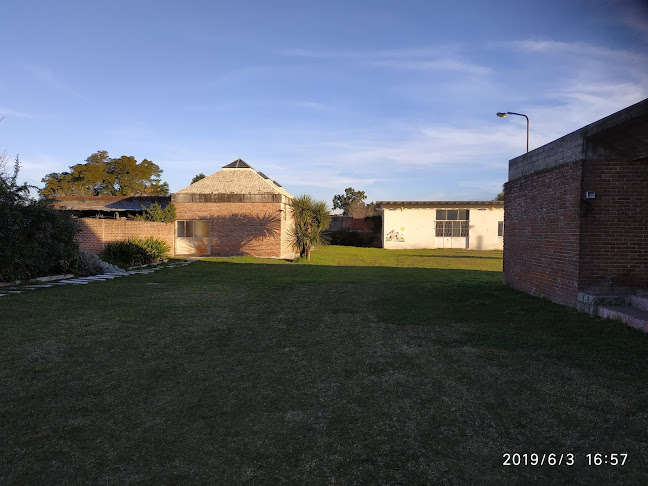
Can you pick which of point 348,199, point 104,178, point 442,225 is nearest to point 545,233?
point 442,225

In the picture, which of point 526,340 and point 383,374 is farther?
point 526,340

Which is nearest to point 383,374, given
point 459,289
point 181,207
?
point 459,289

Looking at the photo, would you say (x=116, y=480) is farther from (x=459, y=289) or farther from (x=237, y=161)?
(x=237, y=161)

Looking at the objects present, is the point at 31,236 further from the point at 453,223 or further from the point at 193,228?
the point at 453,223

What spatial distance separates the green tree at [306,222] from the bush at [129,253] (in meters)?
6.97

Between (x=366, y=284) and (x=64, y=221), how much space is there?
8.21 metres

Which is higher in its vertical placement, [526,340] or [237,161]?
[237,161]

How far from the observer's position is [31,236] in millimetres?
10000

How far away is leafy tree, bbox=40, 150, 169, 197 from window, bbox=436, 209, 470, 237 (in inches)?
1247

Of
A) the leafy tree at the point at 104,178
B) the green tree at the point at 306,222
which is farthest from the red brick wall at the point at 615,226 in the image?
the leafy tree at the point at 104,178

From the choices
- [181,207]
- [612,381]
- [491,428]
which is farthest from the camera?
[181,207]

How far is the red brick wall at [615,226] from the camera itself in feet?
21.9

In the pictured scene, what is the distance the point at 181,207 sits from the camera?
2092cm

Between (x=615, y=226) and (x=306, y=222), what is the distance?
1495cm
